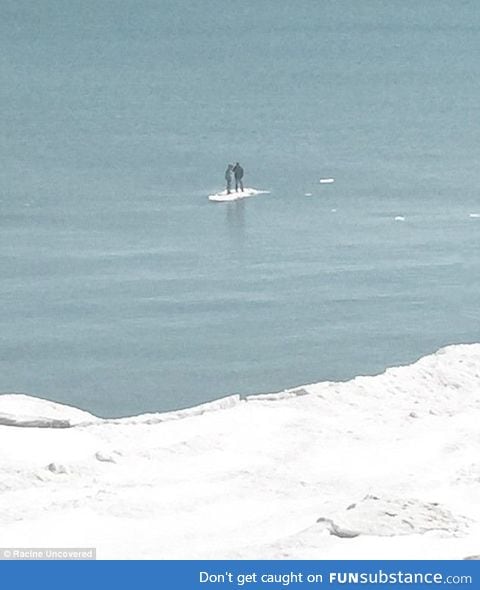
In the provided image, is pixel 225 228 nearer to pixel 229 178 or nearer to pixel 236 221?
pixel 236 221

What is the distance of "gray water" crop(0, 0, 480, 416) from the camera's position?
988 inches

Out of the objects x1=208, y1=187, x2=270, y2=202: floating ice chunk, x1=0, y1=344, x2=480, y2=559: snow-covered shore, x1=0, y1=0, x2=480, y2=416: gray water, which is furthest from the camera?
x1=208, y1=187, x2=270, y2=202: floating ice chunk

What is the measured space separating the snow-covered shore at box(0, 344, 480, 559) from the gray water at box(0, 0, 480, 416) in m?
1.75

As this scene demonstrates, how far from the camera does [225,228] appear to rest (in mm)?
33531

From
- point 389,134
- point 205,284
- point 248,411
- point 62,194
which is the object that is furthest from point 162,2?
point 248,411

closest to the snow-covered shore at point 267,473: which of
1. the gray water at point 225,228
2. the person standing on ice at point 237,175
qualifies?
the gray water at point 225,228

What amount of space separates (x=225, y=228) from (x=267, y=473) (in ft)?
47.6

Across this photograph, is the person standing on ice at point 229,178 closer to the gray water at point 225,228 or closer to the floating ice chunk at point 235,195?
the floating ice chunk at point 235,195

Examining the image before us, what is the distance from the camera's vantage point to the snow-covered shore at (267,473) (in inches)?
665

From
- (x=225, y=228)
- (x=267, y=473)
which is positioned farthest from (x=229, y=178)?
(x=267, y=473)

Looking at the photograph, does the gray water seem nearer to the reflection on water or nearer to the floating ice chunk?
the reflection on water

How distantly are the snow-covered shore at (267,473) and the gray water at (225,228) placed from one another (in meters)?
1.75

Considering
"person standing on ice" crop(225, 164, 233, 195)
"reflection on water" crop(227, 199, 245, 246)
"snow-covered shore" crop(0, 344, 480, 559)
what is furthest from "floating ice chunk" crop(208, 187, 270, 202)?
"snow-covered shore" crop(0, 344, 480, 559)

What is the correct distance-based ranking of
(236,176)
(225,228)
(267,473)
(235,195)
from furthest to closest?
1. (236,176)
2. (235,195)
3. (225,228)
4. (267,473)
